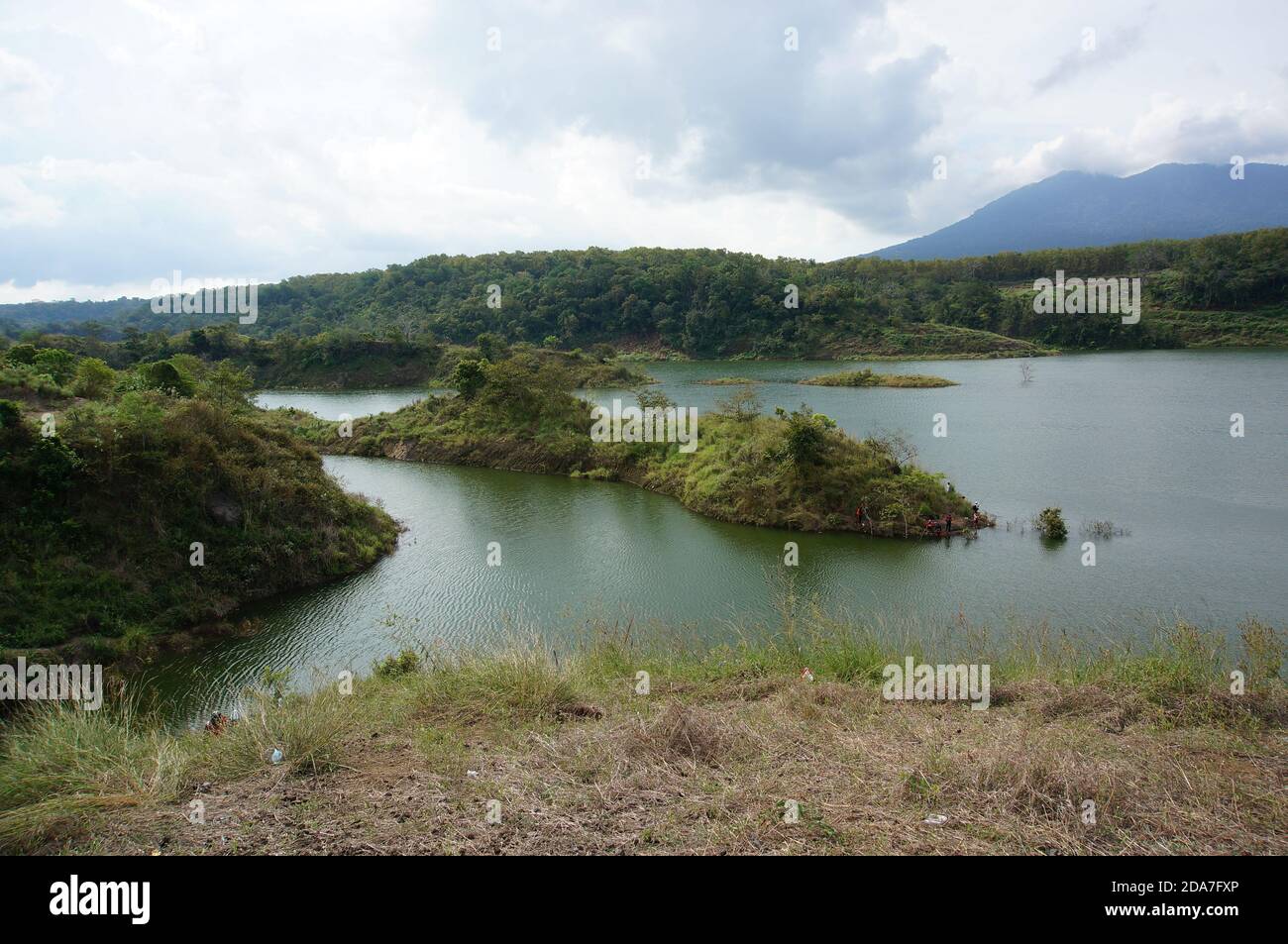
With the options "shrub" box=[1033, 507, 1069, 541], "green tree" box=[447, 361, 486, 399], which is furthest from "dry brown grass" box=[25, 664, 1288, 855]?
"green tree" box=[447, 361, 486, 399]

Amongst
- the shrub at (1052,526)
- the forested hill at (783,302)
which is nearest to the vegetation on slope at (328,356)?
the forested hill at (783,302)

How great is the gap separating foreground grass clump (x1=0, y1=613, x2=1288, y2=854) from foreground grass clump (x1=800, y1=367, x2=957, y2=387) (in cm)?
5214

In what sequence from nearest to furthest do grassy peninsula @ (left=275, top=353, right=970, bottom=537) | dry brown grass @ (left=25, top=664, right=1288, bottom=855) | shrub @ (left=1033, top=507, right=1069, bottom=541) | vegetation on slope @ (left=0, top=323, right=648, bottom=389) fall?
dry brown grass @ (left=25, top=664, right=1288, bottom=855) → shrub @ (left=1033, top=507, right=1069, bottom=541) → grassy peninsula @ (left=275, top=353, right=970, bottom=537) → vegetation on slope @ (left=0, top=323, right=648, bottom=389)

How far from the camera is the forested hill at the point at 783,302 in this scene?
83.9m

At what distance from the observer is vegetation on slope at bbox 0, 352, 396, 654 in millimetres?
13641

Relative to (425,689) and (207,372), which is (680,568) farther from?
(207,372)

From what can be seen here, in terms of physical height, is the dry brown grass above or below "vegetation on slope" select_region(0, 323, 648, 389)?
below

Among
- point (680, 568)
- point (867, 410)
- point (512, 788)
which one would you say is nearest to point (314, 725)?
point (512, 788)

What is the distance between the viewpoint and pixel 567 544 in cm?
2052

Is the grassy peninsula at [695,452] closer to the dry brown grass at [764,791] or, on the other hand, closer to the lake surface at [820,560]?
the lake surface at [820,560]

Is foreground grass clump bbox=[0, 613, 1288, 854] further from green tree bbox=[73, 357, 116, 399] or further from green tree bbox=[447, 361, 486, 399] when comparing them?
green tree bbox=[447, 361, 486, 399]

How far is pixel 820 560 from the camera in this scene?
18.5m

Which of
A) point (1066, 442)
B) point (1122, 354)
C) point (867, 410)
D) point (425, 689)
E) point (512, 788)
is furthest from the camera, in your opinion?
point (1122, 354)
